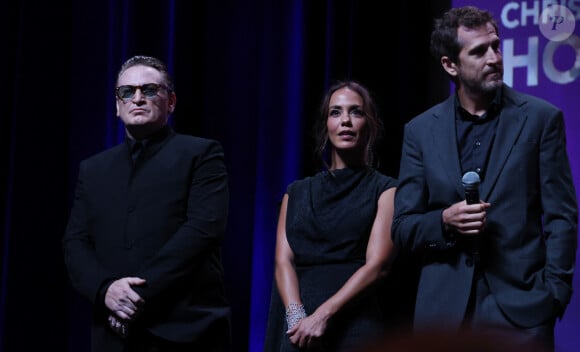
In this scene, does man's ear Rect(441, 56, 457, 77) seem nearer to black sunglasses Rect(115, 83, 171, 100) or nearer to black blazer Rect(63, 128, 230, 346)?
black blazer Rect(63, 128, 230, 346)

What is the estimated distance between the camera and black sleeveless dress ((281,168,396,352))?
2.74 metres

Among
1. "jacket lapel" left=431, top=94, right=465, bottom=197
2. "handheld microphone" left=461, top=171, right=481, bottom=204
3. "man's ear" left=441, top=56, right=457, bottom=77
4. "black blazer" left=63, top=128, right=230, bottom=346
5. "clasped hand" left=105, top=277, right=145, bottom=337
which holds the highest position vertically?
"man's ear" left=441, top=56, right=457, bottom=77

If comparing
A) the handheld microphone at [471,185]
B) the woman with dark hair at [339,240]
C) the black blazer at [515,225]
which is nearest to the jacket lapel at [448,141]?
the black blazer at [515,225]

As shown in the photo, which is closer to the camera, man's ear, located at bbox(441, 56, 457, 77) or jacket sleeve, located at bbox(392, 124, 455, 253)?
jacket sleeve, located at bbox(392, 124, 455, 253)

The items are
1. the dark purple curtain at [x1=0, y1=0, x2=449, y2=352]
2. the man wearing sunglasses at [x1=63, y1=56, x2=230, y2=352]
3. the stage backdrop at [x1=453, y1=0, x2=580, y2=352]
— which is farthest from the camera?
the dark purple curtain at [x1=0, y1=0, x2=449, y2=352]

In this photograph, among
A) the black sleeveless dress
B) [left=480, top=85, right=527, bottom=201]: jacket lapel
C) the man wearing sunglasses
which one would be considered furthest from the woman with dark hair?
[left=480, top=85, right=527, bottom=201]: jacket lapel

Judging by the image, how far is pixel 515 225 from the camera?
7.36 feet

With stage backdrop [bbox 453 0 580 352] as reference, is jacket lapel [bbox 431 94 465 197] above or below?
below

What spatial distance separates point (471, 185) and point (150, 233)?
3.70 feet

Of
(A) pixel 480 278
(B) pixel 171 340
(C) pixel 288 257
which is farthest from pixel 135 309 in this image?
(A) pixel 480 278

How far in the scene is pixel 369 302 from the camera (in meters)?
2.79

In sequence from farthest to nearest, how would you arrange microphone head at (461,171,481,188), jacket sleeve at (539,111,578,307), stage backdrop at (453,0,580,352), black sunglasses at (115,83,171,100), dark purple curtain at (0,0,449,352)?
1. dark purple curtain at (0,0,449,352)
2. stage backdrop at (453,0,580,352)
3. black sunglasses at (115,83,171,100)
4. jacket sleeve at (539,111,578,307)
5. microphone head at (461,171,481,188)

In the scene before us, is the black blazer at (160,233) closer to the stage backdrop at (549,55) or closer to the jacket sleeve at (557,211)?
the jacket sleeve at (557,211)

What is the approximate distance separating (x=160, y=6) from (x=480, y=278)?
246 centimetres
